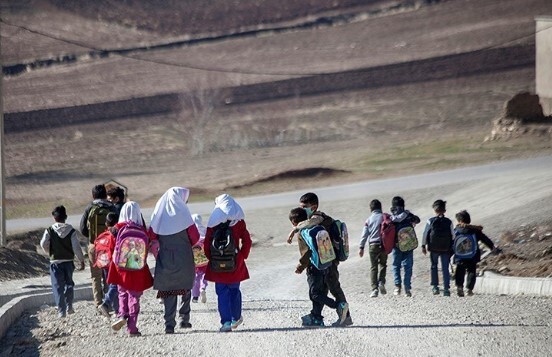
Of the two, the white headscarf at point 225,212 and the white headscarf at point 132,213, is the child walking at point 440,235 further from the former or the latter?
the white headscarf at point 132,213

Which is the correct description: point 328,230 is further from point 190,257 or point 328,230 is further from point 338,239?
point 190,257

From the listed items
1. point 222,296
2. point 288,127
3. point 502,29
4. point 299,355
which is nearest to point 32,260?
point 222,296

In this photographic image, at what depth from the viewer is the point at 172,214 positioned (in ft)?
43.9

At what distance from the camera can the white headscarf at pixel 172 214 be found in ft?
43.8

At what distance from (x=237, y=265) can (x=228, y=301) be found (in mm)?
359

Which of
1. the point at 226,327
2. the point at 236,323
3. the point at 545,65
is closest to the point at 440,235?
the point at 236,323

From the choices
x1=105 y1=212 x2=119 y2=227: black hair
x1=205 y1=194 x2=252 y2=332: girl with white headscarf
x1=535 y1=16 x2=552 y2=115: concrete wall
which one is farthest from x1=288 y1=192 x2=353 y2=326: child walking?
x1=535 y1=16 x2=552 y2=115: concrete wall

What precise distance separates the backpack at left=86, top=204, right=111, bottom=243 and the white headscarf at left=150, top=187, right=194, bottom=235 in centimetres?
224

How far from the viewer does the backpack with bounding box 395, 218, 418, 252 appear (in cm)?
1816

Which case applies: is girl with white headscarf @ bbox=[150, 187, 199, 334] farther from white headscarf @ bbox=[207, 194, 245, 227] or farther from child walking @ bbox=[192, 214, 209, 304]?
child walking @ bbox=[192, 214, 209, 304]

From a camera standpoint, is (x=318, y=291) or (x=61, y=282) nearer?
(x=318, y=291)

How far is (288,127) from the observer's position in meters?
55.9

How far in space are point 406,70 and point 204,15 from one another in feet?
40.9

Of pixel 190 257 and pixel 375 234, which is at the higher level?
pixel 190 257
